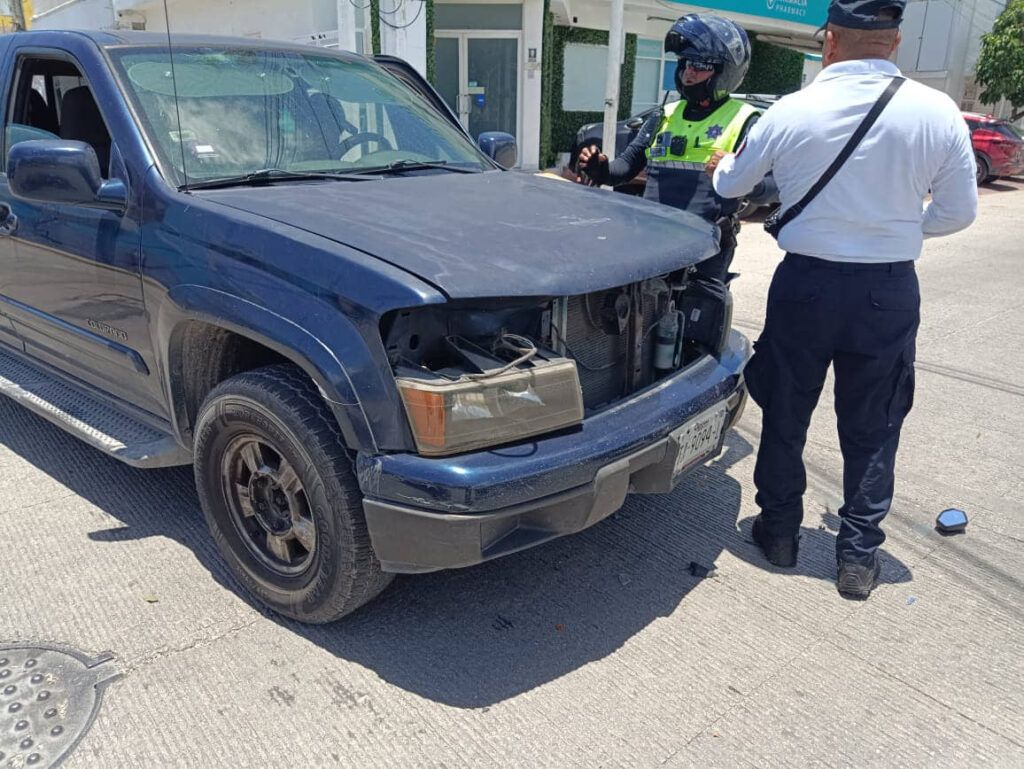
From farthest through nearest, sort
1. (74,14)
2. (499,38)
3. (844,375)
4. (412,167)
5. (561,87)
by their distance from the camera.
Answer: (74,14), (561,87), (499,38), (412,167), (844,375)

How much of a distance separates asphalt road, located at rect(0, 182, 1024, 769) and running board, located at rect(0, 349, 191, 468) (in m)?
0.41

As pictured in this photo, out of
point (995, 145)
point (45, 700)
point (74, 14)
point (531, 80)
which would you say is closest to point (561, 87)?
point (531, 80)

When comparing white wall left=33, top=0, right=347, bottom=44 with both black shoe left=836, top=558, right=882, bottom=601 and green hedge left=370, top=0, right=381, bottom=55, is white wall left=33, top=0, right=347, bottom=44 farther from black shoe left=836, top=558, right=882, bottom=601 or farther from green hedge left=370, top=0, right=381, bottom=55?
black shoe left=836, top=558, right=882, bottom=601

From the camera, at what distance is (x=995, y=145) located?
708 inches

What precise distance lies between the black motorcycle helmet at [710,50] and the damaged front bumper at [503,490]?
191cm

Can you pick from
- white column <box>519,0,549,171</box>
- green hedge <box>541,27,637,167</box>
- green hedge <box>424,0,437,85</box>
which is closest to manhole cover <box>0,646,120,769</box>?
green hedge <box>424,0,437,85</box>

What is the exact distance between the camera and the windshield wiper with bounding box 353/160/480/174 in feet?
11.5

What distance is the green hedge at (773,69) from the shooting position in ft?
81.1

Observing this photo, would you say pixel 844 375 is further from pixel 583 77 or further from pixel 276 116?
pixel 583 77

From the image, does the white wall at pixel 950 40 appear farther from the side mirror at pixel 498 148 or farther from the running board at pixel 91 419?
the running board at pixel 91 419

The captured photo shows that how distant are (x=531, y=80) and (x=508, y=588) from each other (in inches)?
599

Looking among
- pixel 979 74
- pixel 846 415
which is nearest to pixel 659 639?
pixel 846 415

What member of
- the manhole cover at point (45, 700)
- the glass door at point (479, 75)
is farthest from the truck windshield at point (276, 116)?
the glass door at point (479, 75)

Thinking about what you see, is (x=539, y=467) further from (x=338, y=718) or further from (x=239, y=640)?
(x=239, y=640)
